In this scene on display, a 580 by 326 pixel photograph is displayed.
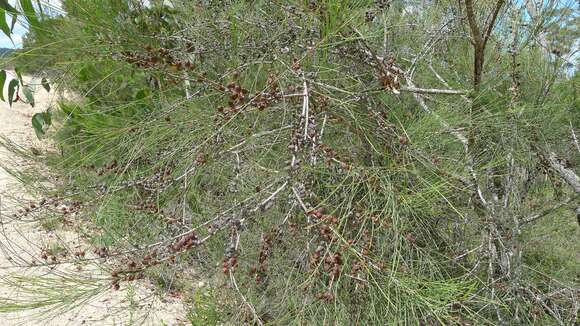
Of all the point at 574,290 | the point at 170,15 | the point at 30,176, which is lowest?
the point at 574,290

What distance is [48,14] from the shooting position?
121 cm

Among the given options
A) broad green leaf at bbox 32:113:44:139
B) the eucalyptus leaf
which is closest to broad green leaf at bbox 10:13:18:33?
the eucalyptus leaf

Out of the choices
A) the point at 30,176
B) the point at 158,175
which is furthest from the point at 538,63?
the point at 30,176

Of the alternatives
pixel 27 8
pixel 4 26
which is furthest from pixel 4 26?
pixel 27 8

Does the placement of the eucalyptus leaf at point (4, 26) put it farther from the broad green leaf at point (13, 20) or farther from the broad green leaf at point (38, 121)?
the broad green leaf at point (38, 121)

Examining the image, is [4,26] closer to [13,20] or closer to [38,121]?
[13,20]

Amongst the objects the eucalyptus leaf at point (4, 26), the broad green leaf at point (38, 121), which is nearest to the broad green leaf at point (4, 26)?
the eucalyptus leaf at point (4, 26)

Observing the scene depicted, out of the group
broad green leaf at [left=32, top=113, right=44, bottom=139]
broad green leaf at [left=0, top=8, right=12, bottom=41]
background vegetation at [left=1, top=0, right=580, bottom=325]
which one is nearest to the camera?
background vegetation at [left=1, top=0, right=580, bottom=325]

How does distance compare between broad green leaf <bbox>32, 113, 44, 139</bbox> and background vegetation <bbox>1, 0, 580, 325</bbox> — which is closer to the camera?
background vegetation <bbox>1, 0, 580, 325</bbox>

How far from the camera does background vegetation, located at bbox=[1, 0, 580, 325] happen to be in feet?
3.34

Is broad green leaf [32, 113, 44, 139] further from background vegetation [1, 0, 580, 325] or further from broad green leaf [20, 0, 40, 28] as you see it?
broad green leaf [20, 0, 40, 28]

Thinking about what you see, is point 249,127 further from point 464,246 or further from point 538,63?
point 538,63

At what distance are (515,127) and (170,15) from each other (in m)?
1.25

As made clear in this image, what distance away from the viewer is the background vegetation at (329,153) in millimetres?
1018
